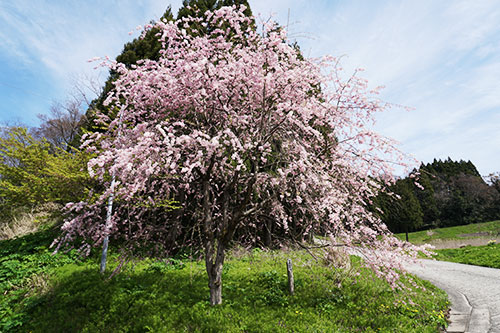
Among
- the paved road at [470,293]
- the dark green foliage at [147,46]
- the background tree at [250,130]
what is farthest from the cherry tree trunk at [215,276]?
the dark green foliage at [147,46]

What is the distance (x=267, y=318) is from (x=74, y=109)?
23339mm

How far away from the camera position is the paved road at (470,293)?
5044mm

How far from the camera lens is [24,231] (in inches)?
503

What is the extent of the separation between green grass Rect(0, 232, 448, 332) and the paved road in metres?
0.36

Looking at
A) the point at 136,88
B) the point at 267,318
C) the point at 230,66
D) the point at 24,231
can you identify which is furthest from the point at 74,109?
the point at 267,318

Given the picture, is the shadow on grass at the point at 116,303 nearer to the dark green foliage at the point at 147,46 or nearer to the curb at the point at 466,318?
the curb at the point at 466,318

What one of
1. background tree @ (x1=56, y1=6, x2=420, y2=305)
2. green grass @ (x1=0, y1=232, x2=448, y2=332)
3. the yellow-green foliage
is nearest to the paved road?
green grass @ (x1=0, y1=232, x2=448, y2=332)

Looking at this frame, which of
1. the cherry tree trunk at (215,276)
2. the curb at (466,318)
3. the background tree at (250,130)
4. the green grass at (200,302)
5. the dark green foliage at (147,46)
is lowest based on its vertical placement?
the curb at (466,318)

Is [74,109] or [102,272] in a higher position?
[74,109]

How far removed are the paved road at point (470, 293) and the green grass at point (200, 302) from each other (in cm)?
36

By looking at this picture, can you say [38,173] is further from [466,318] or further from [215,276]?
[466,318]

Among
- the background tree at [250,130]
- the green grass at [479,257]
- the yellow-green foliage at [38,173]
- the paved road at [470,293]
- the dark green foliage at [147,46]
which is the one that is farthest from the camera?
the dark green foliage at [147,46]

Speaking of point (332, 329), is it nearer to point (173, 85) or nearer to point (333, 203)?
point (333, 203)

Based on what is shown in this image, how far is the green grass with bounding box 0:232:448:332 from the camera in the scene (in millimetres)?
4508
